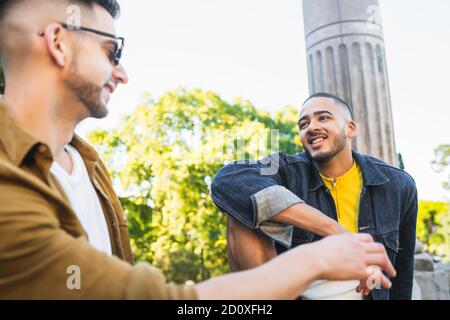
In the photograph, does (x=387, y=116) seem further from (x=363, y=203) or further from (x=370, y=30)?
(x=363, y=203)

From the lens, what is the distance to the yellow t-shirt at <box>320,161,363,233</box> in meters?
2.92

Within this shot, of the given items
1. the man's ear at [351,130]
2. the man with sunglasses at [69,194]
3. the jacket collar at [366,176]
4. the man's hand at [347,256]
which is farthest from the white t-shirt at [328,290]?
the man's ear at [351,130]

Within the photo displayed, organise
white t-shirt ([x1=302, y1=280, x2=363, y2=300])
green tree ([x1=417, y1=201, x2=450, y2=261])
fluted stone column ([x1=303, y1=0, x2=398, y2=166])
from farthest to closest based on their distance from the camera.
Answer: green tree ([x1=417, y1=201, x2=450, y2=261])
fluted stone column ([x1=303, y1=0, x2=398, y2=166])
white t-shirt ([x1=302, y1=280, x2=363, y2=300])

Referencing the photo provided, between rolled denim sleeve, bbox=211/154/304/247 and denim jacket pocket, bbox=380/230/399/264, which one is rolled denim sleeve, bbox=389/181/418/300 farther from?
rolled denim sleeve, bbox=211/154/304/247

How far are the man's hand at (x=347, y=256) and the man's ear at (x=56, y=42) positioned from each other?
116cm

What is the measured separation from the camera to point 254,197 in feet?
7.74

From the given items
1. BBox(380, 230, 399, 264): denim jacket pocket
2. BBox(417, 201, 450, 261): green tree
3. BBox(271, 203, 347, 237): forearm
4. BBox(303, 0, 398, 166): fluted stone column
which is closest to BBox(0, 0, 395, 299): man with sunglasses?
BBox(271, 203, 347, 237): forearm

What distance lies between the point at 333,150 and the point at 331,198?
394mm

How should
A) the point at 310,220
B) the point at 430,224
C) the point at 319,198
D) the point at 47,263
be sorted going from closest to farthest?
1. the point at 47,263
2. the point at 310,220
3. the point at 319,198
4. the point at 430,224

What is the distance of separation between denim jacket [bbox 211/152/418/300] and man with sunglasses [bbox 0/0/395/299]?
668mm

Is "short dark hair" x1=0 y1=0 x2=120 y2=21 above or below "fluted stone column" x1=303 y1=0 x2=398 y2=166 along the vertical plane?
below

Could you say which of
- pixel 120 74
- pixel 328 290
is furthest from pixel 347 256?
pixel 120 74

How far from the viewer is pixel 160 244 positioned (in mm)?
17719

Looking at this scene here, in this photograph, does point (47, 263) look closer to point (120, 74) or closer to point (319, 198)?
point (120, 74)
